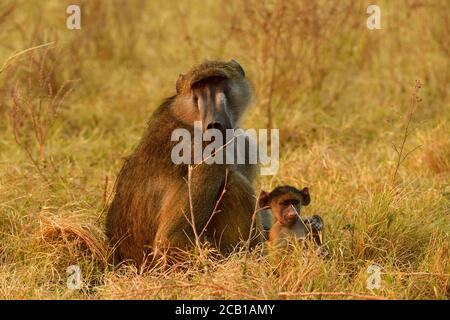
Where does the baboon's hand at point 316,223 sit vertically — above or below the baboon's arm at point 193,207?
below

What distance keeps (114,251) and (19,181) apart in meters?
1.19

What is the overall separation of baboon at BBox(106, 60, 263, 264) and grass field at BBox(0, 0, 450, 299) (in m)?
0.16

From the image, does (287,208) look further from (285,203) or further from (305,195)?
(305,195)

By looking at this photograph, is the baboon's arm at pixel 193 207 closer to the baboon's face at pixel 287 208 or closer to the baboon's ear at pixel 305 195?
the baboon's face at pixel 287 208

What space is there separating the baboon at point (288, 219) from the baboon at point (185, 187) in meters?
0.14

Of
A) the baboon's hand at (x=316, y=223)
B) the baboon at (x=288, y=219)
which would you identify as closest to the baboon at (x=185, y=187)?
the baboon at (x=288, y=219)

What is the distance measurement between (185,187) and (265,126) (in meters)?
2.58

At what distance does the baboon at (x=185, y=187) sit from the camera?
4219mm

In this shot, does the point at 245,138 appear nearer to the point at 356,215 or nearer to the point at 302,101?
the point at 356,215

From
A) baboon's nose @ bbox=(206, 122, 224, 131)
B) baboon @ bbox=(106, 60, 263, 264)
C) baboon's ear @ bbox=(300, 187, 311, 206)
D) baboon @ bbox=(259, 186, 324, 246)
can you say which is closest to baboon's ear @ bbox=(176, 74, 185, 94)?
baboon @ bbox=(106, 60, 263, 264)

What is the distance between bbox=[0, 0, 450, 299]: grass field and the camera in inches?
164

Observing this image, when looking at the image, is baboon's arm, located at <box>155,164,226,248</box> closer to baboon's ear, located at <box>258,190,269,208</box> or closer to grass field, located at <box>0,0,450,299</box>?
grass field, located at <box>0,0,450,299</box>

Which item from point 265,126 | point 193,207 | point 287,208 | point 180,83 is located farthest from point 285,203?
point 265,126
